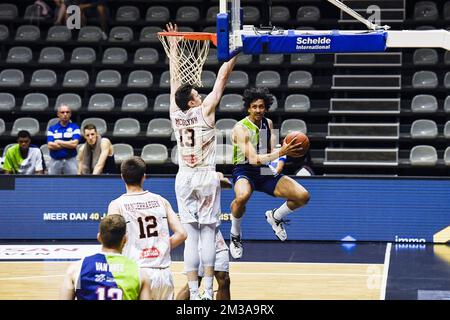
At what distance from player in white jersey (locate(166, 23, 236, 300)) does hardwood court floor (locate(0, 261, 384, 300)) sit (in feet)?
5.24

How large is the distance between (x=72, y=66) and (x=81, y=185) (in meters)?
Answer: 4.80

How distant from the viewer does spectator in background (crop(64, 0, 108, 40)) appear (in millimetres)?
21484

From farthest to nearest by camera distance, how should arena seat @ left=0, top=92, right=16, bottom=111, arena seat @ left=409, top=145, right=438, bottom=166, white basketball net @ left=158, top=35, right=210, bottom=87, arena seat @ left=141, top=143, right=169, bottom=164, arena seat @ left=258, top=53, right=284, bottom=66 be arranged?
arena seat @ left=258, top=53, right=284, bottom=66
arena seat @ left=0, top=92, right=16, bottom=111
arena seat @ left=141, top=143, right=169, bottom=164
arena seat @ left=409, top=145, right=438, bottom=166
white basketball net @ left=158, top=35, right=210, bottom=87

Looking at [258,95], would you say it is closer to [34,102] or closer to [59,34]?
[34,102]

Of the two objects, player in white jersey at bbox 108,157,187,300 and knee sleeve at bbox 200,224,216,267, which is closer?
player in white jersey at bbox 108,157,187,300

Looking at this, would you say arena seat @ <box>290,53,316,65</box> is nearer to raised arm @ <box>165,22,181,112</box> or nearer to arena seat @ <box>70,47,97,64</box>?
arena seat @ <box>70,47,97,64</box>

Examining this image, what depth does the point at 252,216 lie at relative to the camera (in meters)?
17.2

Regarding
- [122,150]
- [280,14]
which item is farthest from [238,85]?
[122,150]

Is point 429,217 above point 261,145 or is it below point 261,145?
below

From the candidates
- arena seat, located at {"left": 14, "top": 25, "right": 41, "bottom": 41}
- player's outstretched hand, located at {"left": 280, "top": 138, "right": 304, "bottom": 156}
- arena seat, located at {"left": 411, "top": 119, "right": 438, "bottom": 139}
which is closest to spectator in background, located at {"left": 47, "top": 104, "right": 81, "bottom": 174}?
arena seat, located at {"left": 14, "top": 25, "right": 41, "bottom": 41}

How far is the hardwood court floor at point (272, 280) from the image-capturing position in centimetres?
1262
